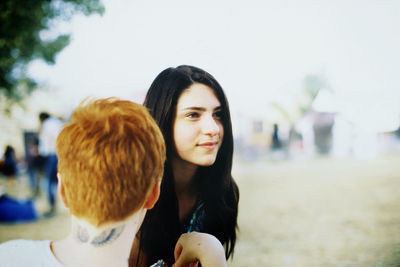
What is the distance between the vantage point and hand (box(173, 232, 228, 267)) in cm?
109

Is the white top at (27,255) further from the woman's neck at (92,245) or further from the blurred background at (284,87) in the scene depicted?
the blurred background at (284,87)

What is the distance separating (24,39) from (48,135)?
608mm

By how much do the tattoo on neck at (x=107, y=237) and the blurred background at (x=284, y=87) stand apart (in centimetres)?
71

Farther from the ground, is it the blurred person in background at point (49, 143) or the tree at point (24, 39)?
the tree at point (24, 39)

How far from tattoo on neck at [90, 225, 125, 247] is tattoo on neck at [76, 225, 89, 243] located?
0.08 feet

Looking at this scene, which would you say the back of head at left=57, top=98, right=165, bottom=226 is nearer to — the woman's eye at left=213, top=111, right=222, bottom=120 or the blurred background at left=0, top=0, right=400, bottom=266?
the woman's eye at left=213, top=111, right=222, bottom=120

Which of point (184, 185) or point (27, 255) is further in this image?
point (184, 185)

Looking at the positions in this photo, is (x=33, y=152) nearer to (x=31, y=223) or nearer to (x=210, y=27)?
(x=31, y=223)

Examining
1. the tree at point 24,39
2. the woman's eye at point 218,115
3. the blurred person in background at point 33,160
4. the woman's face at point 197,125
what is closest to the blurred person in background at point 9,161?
the blurred person in background at point 33,160

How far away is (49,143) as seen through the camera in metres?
1.72

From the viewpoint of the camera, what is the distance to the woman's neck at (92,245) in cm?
83

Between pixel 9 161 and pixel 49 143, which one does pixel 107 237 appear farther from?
pixel 9 161

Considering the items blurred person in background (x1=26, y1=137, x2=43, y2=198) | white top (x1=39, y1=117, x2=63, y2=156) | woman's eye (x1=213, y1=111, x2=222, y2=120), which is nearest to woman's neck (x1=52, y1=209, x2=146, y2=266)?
woman's eye (x1=213, y1=111, x2=222, y2=120)

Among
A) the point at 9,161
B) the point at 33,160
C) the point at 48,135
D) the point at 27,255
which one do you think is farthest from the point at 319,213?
the point at 9,161
